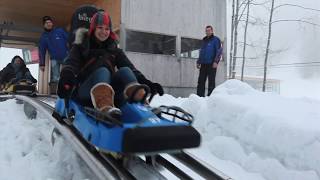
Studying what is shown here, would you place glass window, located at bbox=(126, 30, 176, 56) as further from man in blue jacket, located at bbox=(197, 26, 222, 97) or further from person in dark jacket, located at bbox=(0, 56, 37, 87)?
person in dark jacket, located at bbox=(0, 56, 37, 87)

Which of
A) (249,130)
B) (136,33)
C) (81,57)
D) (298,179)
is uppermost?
(136,33)

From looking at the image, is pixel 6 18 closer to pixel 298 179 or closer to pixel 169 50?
pixel 169 50

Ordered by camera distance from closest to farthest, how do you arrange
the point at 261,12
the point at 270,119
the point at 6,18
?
the point at 270,119, the point at 6,18, the point at 261,12

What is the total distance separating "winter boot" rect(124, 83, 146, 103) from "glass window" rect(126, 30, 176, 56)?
611cm

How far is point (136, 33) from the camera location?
9.65 meters

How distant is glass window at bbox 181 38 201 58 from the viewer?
10523 millimetres

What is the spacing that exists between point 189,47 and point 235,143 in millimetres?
6723

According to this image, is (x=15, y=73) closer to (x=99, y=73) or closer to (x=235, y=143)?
(x=99, y=73)

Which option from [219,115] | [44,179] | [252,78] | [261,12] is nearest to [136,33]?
[219,115]

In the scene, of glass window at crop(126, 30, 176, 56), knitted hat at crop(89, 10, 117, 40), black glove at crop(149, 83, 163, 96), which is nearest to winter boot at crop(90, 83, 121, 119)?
black glove at crop(149, 83, 163, 96)

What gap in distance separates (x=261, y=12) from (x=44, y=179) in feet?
71.3

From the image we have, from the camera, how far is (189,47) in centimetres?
1064

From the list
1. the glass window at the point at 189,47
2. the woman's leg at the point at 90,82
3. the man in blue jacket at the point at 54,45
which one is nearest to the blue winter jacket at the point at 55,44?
the man in blue jacket at the point at 54,45

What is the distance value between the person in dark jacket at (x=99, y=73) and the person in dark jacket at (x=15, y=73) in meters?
5.61
